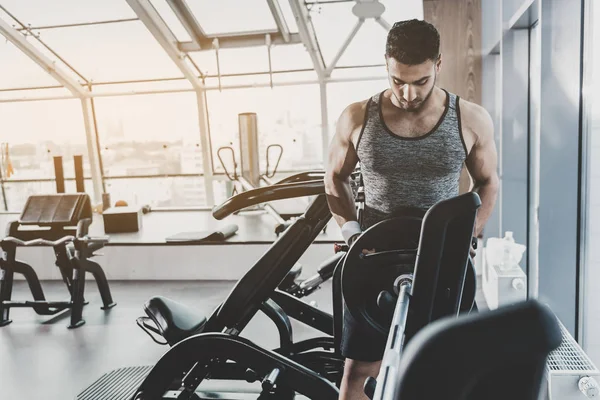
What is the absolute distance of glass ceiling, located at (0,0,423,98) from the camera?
5574 mm

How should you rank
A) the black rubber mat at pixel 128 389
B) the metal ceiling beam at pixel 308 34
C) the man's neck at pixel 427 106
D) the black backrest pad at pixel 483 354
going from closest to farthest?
1. the black backrest pad at pixel 483 354
2. the man's neck at pixel 427 106
3. the black rubber mat at pixel 128 389
4. the metal ceiling beam at pixel 308 34

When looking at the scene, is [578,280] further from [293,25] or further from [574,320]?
[293,25]

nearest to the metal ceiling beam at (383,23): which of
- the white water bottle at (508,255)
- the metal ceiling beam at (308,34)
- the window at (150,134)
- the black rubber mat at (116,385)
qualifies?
the metal ceiling beam at (308,34)

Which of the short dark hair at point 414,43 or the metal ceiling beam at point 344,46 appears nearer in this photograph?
the short dark hair at point 414,43

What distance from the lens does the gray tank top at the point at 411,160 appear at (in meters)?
1.48

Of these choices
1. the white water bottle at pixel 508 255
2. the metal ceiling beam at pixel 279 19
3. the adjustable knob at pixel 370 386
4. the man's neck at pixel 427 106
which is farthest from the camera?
the metal ceiling beam at pixel 279 19

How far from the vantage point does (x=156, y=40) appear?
593 cm

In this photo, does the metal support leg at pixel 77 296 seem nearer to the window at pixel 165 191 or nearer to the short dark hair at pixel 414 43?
the short dark hair at pixel 414 43

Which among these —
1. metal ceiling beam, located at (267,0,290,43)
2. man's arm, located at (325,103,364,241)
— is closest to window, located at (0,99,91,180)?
metal ceiling beam, located at (267,0,290,43)

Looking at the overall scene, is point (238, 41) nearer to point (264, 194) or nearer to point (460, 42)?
point (460, 42)

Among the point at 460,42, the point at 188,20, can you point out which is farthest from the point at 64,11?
the point at 460,42

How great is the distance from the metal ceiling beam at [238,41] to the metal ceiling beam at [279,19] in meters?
0.07

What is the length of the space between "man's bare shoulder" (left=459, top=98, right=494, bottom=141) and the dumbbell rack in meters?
2.93

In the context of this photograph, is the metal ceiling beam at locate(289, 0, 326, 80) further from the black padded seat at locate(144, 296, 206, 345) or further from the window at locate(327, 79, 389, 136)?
the black padded seat at locate(144, 296, 206, 345)
